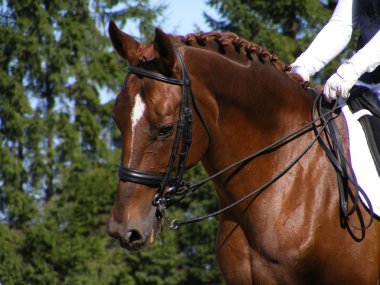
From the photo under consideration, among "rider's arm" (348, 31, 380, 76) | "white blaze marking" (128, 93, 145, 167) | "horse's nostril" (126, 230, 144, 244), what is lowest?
"horse's nostril" (126, 230, 144, 244)

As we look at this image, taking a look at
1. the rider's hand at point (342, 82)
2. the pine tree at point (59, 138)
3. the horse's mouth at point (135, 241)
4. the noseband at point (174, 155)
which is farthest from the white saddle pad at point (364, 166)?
the pine tree at point (59, 138)

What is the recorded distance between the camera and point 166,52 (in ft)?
13.9

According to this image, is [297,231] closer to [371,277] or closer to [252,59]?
[371,277]

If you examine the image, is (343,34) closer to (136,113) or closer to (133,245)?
(136,113)

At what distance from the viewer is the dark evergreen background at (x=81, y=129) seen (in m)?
14.2

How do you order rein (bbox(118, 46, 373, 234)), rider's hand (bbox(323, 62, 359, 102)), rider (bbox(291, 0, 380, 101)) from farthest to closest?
rider (bbox(291, 0, 380, 101))
rider's hand (bbox(323, 62, 359, 102))
rein (bbox(118, 46, 373, 234))

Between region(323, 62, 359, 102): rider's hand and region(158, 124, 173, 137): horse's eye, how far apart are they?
41.7 inches

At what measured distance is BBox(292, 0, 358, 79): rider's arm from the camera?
201 inches

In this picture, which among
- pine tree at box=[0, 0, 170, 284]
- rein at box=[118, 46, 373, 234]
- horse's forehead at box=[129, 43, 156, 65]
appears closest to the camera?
rein at box=[118, 46, 373, 234]

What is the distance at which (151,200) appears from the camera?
4.19m

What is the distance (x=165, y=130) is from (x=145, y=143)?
0.13m

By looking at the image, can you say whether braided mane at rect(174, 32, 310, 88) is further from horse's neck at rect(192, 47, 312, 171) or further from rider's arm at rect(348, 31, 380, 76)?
rider's arm at rect(348, 31, 380, 76)

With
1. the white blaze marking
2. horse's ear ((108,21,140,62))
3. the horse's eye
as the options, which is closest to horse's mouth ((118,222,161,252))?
the white blaze marking

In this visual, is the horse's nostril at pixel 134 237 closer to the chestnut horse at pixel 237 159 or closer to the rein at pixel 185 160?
the chestnut horse at pixel 237 159
